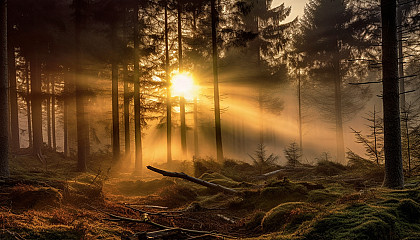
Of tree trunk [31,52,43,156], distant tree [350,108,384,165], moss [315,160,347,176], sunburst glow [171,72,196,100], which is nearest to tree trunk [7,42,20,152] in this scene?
tree trunk [31,52,43,156]

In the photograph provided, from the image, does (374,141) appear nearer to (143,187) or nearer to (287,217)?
(287,217)

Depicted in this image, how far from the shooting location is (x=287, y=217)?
15.1 feet

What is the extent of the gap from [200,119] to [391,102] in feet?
97.0

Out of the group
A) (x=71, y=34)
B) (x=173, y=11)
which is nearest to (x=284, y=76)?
(x=173, y=11)

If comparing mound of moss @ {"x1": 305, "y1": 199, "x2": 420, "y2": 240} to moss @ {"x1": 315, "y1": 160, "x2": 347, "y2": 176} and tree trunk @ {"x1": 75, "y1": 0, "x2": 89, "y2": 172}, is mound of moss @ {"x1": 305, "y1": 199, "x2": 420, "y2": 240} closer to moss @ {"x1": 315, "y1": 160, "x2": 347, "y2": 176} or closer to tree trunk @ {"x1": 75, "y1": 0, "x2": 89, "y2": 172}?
moss @ {"x1": 315, "y1": 160, "x2": 347, "y2": 176}

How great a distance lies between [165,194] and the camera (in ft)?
27.9

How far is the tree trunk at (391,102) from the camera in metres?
7.25

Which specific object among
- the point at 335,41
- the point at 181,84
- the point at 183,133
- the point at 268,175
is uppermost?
the point at 335,41

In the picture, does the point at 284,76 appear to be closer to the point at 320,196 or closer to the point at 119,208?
the point at 320,196

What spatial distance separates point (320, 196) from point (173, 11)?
57.9 ft

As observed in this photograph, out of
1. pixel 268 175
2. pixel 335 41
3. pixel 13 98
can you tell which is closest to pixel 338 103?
pixel 335 41

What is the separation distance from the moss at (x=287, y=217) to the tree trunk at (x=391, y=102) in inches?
158

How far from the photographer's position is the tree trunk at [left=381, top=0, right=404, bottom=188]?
23.8ft

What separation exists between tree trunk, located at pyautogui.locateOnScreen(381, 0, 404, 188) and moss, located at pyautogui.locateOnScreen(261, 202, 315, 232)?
401 centimetres
